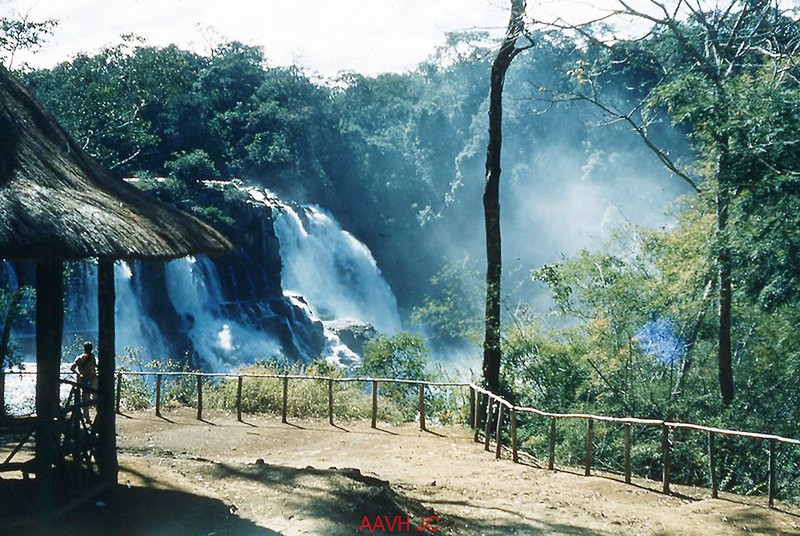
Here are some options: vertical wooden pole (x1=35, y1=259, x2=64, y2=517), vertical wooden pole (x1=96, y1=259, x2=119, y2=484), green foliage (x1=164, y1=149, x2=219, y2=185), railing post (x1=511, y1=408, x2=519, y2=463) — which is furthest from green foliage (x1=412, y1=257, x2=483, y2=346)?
vertical wooden pole (x1=35, y1=259, x2=64, y2=517)

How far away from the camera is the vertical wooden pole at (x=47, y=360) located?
630 cm

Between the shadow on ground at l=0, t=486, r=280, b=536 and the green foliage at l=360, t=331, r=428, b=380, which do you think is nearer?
the shadow on ground at l=0, t=486, r=280, b=536

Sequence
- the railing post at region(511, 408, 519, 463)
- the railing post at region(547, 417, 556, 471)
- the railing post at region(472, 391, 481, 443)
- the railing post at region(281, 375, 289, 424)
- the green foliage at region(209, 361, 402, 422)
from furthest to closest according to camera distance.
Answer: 1. the green foliage at region(209, 361, 402, 422)
2. the railing post at region(281, 375, 289, 424)
3. the railing post at region(472, 391, 481, 443)
4. the railing post at region(511, 408, 519, 463)
5. the railing post at region(547, 417, 556, 471)

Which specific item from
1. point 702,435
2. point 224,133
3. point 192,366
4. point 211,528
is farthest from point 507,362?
point 224,133

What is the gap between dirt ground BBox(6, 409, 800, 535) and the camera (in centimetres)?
650

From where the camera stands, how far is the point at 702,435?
11711 mm

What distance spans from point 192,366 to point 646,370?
15536mm

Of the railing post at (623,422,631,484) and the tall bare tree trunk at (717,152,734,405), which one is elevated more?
the tall bare tree trunk at (717,152,734,405)

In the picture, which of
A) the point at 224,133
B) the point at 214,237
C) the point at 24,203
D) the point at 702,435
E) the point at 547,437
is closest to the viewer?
A: the point at 24,203

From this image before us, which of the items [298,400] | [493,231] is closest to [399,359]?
[298,400]

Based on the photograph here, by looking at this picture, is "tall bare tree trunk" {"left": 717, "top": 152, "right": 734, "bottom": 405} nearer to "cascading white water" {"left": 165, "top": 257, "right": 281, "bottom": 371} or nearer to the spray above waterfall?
"cascading white water" {"left": 165, "top": 257, "right": 281, "bottom": 371}

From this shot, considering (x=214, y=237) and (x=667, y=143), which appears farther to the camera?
(x=667, y=143)

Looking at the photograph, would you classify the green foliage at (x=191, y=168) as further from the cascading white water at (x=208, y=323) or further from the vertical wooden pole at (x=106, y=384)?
the vertical wooden pole at (x=106, y=384)

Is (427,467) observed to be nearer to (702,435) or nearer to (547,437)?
(547,437)
